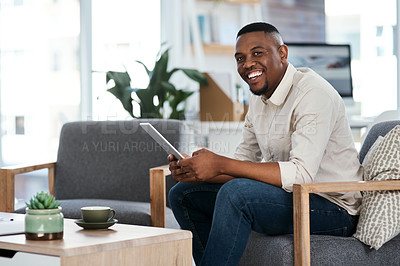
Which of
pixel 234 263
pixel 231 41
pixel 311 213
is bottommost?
pixel 234 263

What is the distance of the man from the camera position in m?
1.95

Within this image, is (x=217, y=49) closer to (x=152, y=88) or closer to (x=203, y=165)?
(x=152, y=88)

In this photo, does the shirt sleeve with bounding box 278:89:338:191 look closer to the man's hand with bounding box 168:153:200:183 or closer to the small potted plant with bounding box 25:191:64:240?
the man's hand with bounding box 168:153:200:183

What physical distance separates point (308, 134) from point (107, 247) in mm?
828

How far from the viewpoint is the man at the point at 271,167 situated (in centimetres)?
195

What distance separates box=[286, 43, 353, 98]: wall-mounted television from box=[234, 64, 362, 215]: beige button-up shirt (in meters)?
1.82

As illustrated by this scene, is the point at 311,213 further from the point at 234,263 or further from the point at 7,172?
the point at 7,172

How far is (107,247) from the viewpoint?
5.30ft

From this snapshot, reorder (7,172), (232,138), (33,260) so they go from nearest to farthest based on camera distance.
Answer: (33,260) → (7,172) → (232,138)

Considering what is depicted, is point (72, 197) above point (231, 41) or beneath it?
beneath

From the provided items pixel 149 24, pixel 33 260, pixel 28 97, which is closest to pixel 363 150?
pixel 33 260

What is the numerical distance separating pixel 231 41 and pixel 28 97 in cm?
170

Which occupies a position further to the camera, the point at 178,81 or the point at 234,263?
the point at 178,81

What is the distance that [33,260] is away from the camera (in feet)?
5.26
